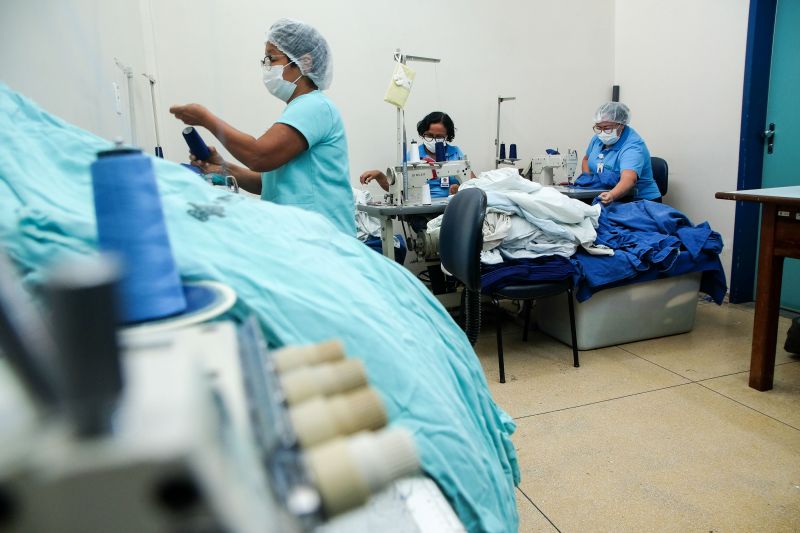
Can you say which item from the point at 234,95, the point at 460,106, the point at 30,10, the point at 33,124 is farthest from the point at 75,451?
the point at 460,106

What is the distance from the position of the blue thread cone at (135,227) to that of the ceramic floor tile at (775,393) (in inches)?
86.9

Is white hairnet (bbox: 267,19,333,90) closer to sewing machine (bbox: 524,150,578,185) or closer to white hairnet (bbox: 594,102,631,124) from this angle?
sewing machine (bbox: 524,150,578,185)

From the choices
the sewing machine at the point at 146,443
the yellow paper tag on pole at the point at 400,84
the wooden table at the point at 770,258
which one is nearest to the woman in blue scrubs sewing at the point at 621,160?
the wooden table at the point at 770,258

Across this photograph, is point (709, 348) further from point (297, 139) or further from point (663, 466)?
point (297, 139)

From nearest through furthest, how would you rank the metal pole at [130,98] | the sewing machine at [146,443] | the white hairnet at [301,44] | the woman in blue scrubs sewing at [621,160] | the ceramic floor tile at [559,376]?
the sewing machine at [146,443], the white hairnet at [301,44], the ceramic floor tile at [559,376], the metal pole at [130,98], the woman in blue scrubs sewing at [621,160]

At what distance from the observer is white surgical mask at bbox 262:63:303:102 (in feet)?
6.21

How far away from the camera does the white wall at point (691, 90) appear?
3359 millimetres

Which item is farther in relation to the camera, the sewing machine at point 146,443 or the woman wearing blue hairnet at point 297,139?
the woman wearing blue hairnet at point 297,139

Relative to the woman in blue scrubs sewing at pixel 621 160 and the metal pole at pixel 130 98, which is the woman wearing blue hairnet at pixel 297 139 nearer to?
the metal pole at pixel 130 98

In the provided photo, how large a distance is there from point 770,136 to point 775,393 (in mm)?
1906

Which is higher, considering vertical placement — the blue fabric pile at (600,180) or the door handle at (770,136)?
the door handle at (770,136)

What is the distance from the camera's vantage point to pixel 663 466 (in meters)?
1.67

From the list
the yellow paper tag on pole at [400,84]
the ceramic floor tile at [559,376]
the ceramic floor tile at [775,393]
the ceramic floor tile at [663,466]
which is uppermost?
the yellow paper tag on pole at [400,84]

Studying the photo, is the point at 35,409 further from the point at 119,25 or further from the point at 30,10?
the point at 119,25
